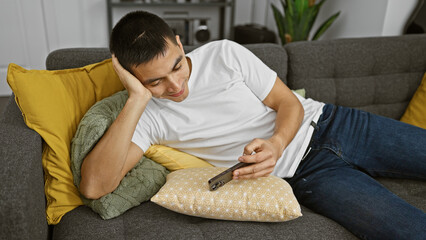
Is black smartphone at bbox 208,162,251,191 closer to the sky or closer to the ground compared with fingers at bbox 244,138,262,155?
closer to the ground

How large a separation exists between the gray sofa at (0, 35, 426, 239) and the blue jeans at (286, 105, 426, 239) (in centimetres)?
5

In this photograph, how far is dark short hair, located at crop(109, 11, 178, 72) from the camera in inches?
43.0

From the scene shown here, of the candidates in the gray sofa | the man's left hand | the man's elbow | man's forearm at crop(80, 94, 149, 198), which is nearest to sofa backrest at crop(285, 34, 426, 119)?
the gray sofa

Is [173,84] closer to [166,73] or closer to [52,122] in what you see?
[166,73]

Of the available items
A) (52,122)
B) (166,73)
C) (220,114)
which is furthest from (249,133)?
(52,122)

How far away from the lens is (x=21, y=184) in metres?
0.86

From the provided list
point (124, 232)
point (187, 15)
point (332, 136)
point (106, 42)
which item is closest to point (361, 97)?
point (332, 136)

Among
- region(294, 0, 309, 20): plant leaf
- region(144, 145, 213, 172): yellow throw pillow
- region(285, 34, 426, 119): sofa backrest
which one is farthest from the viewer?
region(294, 0, 309, 20): plant leaf

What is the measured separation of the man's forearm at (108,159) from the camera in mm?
1085

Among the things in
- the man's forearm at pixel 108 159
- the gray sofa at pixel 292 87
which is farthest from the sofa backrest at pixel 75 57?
the man's forearm at pixel 108 159

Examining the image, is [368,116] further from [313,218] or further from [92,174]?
[92,174]

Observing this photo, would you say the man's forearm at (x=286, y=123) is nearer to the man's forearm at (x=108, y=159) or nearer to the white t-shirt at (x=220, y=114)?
the white t-shirt at (x=220, y=114)

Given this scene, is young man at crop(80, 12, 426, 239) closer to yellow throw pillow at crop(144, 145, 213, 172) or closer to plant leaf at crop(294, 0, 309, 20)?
yellow throw pillow at crop(144, 145, 213, 172)

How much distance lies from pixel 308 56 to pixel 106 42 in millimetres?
2349
